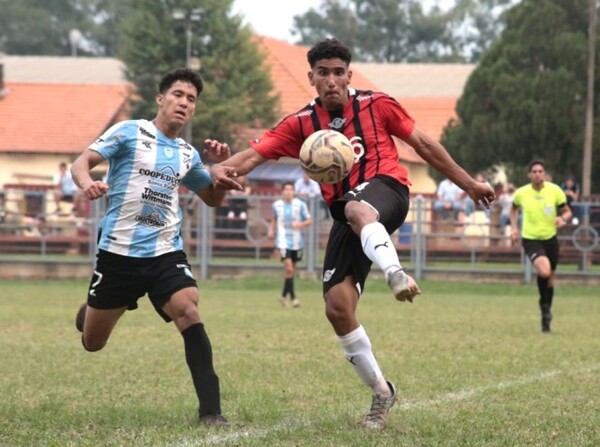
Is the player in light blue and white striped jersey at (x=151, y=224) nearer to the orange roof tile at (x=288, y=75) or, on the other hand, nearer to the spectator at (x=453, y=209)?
the spectator at (x=453, y=209)

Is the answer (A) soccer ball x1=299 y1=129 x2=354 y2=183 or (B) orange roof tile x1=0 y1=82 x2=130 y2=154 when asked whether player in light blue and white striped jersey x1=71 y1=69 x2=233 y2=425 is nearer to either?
(A) soccer ball x1=299 y1=129 x2=354 y2=183

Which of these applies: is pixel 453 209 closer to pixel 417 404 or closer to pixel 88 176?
pixel 417 404

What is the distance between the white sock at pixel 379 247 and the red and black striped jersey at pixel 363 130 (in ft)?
1.85

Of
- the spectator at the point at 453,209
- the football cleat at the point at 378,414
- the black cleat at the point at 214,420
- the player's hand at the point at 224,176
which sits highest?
the player's hand at the point at 224,176

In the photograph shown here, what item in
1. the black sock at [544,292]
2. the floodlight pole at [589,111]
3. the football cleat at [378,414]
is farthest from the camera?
the floodlight pole at [589,111]

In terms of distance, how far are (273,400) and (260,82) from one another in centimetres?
3864

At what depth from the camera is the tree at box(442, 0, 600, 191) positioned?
3475cm

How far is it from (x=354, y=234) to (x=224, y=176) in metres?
0.85

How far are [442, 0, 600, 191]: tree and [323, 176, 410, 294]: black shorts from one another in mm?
27234

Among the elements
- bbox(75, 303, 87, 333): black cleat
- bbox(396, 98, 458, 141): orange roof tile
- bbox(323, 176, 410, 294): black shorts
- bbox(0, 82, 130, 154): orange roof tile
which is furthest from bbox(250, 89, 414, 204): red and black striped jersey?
bbox(396, 98, 458, 141): orange roof tile

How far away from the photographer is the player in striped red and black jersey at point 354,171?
771 cm

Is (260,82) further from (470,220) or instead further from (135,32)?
(470,220)

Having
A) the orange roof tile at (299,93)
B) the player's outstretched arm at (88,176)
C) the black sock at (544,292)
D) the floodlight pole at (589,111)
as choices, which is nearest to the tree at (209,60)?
the orange roof tile at (299,93)

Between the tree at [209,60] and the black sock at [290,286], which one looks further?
the tree at [209,60]
